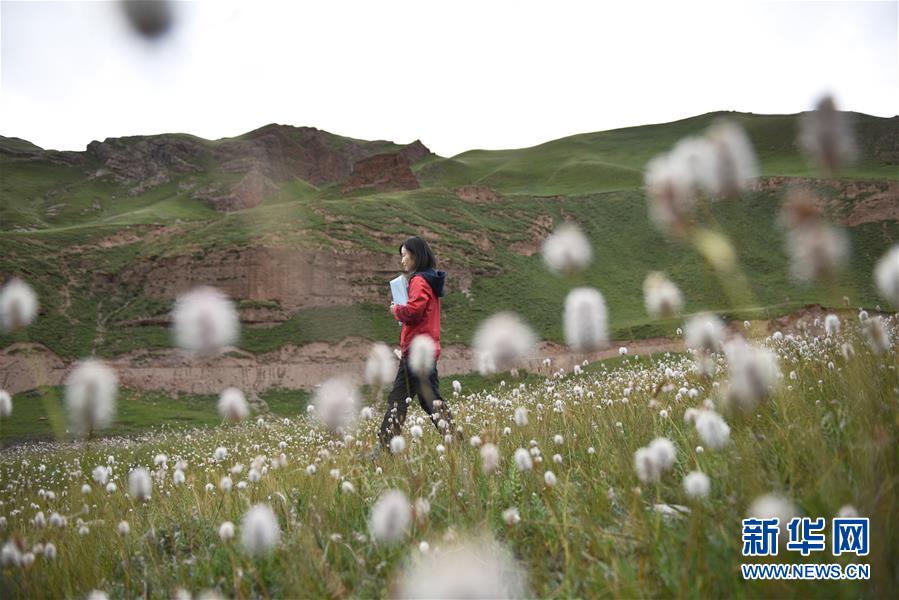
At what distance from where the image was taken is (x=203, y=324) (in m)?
3.52

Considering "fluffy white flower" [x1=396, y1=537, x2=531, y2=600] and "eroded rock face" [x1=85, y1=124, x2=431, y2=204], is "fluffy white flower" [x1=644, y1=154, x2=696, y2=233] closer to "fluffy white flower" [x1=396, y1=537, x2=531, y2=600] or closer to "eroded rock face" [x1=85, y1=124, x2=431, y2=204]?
"fluffy white flower" [x1=396, y1=537, x2=531, y2=600]

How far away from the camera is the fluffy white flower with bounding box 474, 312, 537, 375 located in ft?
13.1

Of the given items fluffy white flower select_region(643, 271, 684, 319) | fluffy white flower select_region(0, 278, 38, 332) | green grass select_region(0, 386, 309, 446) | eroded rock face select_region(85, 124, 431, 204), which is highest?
eroded rock face select_region(85, 124, 431, 204)

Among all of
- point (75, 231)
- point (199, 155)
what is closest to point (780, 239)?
point (75, 231)

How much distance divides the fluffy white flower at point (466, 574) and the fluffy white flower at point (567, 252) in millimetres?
1642

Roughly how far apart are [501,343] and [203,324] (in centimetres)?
207

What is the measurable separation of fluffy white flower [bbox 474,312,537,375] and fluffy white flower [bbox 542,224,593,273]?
0.68 m

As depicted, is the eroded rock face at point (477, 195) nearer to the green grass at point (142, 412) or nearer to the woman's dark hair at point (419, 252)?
the green grass at point (142, 412)

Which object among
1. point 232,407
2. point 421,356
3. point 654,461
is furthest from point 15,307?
point 654,461

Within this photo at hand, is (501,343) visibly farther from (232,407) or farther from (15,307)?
(15,307)

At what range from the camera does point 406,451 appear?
4387mm

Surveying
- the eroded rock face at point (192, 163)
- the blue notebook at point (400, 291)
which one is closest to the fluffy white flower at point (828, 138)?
the blue notebook at point (400, 291)

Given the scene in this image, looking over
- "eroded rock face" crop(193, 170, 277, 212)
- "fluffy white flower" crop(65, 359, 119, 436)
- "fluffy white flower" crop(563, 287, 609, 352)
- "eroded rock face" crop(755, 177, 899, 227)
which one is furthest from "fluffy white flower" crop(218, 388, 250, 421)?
"eroded rock face" crop(193, 170, 277, 212)

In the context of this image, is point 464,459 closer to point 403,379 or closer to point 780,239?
point 403,379
